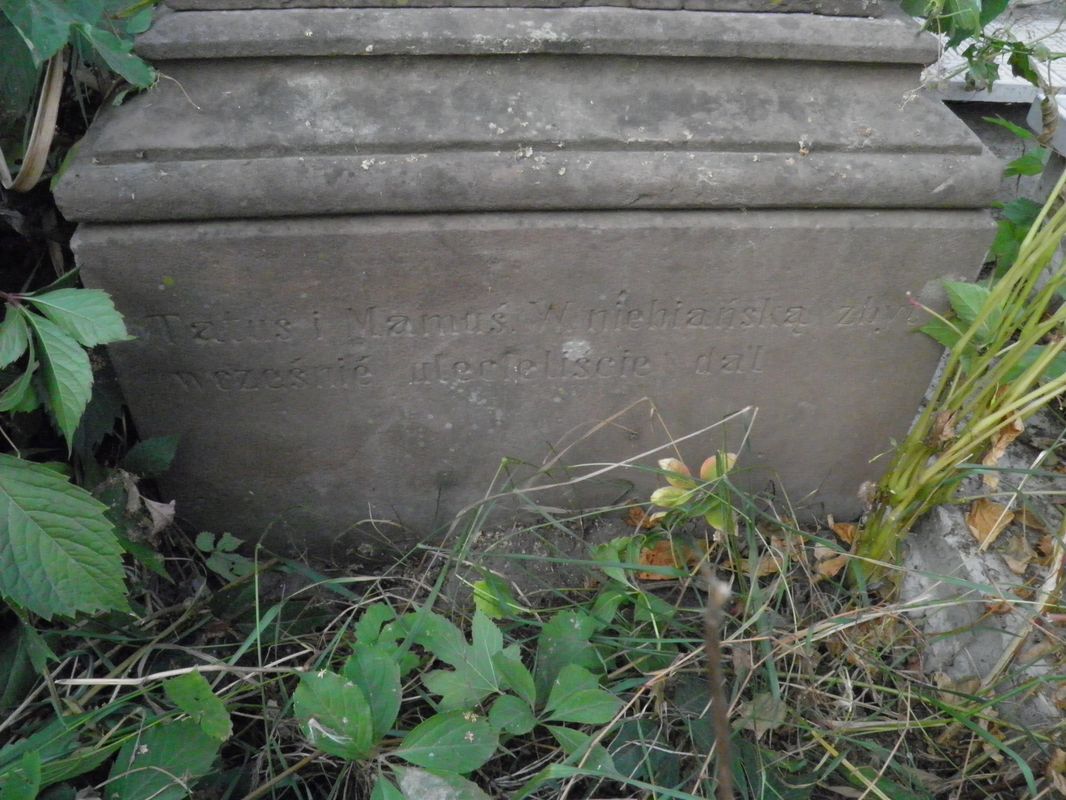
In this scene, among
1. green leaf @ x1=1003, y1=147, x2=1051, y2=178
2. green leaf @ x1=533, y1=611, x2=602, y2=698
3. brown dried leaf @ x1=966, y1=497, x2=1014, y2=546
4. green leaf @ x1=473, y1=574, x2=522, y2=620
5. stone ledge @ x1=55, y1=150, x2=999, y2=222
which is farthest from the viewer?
green leaf @ x1=1003, y1=147, x2=1051, y2=178

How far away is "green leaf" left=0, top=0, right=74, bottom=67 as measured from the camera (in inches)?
46.1

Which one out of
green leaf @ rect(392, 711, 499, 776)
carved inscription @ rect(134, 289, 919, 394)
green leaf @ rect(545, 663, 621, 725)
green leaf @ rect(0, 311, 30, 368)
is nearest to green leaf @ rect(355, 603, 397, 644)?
green leaf @ rect(392, 711, 499, 776)

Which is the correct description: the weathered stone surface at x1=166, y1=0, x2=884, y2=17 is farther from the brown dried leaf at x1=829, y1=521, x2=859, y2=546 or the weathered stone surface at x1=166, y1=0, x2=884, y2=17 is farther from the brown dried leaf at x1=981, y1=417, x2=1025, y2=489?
the brown dried leaf at x1=829, y1=521, x2=859, y2=546

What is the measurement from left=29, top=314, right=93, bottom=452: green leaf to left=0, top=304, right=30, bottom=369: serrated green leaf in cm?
2

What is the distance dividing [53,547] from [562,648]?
31.5 inches

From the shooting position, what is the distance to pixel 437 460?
1.78 m

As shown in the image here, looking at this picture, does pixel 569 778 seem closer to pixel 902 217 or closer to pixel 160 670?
pixel 160 670

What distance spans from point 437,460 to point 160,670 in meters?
0.63

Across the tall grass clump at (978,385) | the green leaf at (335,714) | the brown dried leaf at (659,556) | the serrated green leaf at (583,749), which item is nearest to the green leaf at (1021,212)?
the tall grass clump at (978,385)

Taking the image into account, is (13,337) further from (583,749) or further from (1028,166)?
(1028,166)

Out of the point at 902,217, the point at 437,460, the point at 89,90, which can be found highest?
the point at 89,90

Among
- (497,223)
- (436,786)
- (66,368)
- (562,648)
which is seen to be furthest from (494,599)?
(66,368)

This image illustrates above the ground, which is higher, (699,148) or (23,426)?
(699,148)

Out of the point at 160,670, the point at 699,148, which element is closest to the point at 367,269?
the point at 699,148
